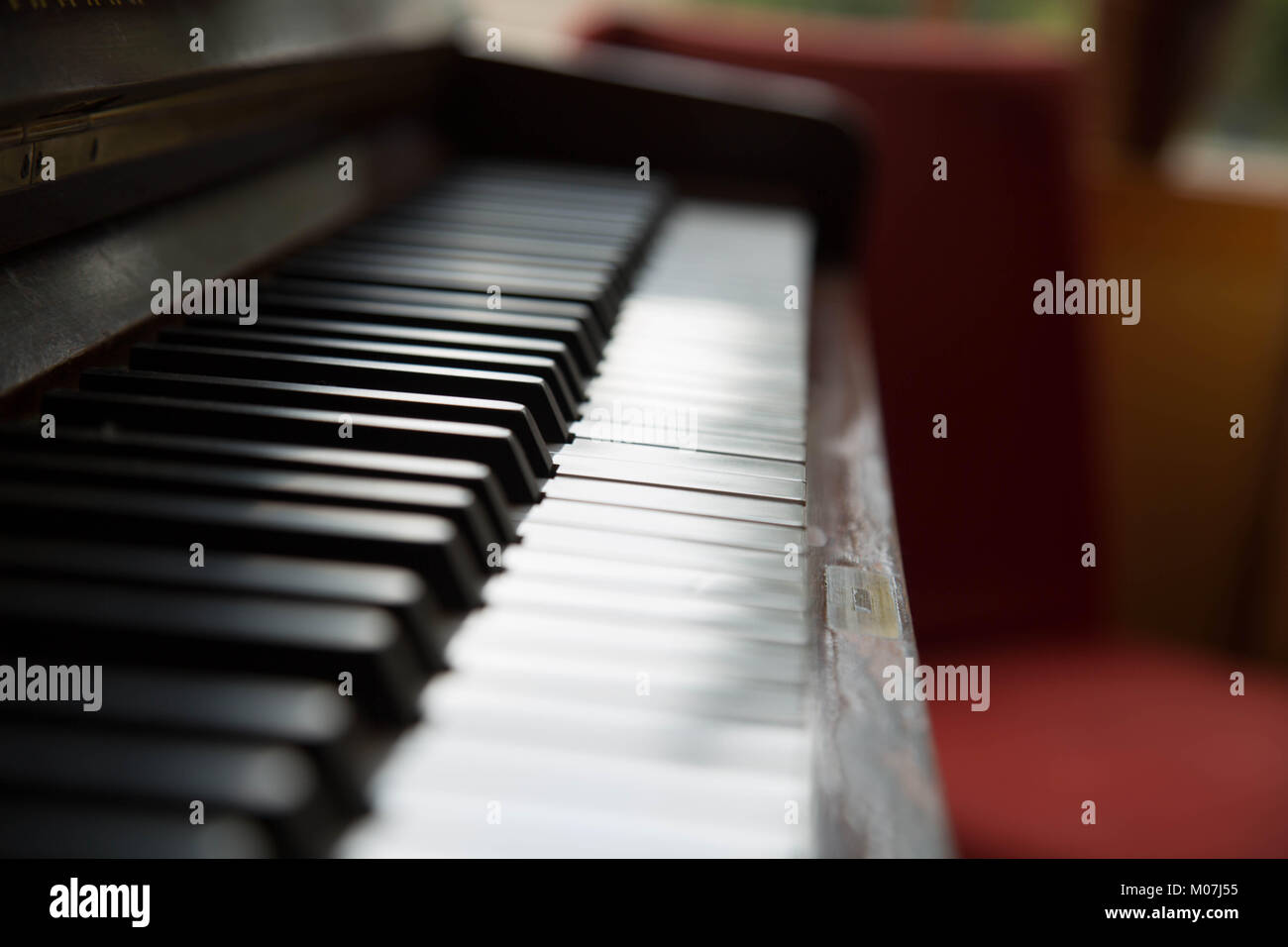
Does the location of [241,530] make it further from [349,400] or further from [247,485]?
[349,400]

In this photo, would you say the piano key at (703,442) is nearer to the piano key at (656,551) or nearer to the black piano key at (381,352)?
the black piano key at (381,352)

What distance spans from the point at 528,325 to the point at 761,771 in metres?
0.52

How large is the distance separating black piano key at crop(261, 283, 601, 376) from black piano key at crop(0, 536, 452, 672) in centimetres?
37

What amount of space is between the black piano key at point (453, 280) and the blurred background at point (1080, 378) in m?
0.73

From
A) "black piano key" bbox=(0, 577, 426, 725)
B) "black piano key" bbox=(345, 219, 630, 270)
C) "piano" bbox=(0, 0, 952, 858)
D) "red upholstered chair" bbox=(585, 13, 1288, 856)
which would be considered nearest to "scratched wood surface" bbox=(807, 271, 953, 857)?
"piano" bbox=(0, 0, 952, 858)

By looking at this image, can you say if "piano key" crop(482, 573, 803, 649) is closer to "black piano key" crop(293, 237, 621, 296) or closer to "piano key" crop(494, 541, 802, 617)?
"piano key" crop(494, 541, 802, 617)

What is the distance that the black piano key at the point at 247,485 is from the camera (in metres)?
0.56

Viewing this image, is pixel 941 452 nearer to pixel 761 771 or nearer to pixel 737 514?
pixel 737 514

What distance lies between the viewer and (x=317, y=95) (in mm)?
1062

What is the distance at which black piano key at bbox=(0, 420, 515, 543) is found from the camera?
60 centimetres

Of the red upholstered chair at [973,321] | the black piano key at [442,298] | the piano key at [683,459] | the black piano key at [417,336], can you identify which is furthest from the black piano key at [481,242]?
the red upholstered chair at [973,321]

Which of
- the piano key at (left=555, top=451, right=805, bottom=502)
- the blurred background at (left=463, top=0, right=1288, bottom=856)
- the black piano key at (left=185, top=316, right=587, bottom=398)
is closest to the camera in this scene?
the piano key at (left=555, top=451, right=805, bottom=502)

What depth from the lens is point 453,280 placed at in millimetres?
982
